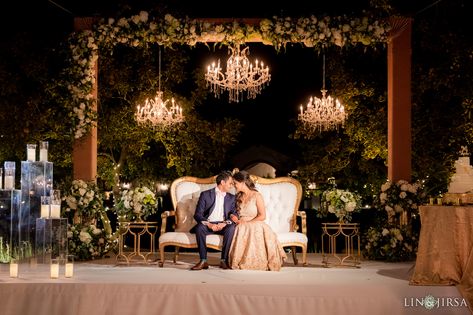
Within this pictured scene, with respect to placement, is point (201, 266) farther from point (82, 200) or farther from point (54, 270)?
point (82, 200)

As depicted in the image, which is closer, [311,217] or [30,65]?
A: [30,65]

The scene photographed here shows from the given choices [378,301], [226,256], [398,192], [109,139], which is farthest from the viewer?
[109,139]

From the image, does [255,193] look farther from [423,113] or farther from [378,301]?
[423,113]

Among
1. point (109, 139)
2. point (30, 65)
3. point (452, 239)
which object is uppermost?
point (30, 65)

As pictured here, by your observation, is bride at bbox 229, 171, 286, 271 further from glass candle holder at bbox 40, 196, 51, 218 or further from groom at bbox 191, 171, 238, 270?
glass candle holder at bbox 40, 196, 51, 218

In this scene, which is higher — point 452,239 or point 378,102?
point 378,102

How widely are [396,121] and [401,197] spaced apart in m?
1.11

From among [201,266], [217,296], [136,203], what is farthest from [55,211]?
[217,296]

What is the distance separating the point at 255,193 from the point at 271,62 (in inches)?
366

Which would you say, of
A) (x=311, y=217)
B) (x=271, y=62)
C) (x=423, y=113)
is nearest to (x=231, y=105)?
(x=271, y=62)

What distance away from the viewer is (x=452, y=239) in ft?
19.2

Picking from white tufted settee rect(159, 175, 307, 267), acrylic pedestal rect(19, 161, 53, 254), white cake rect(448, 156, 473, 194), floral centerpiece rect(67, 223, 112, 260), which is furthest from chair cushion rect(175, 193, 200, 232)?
white cake rect(448, 156, 473, 194)

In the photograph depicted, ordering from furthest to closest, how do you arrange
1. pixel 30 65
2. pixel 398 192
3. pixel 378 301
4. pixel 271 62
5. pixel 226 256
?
pixel 271 62 < pixel 30 65 < pixel 398 192 < pixel 226 256 < pixel 378 301

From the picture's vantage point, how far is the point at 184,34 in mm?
8469
